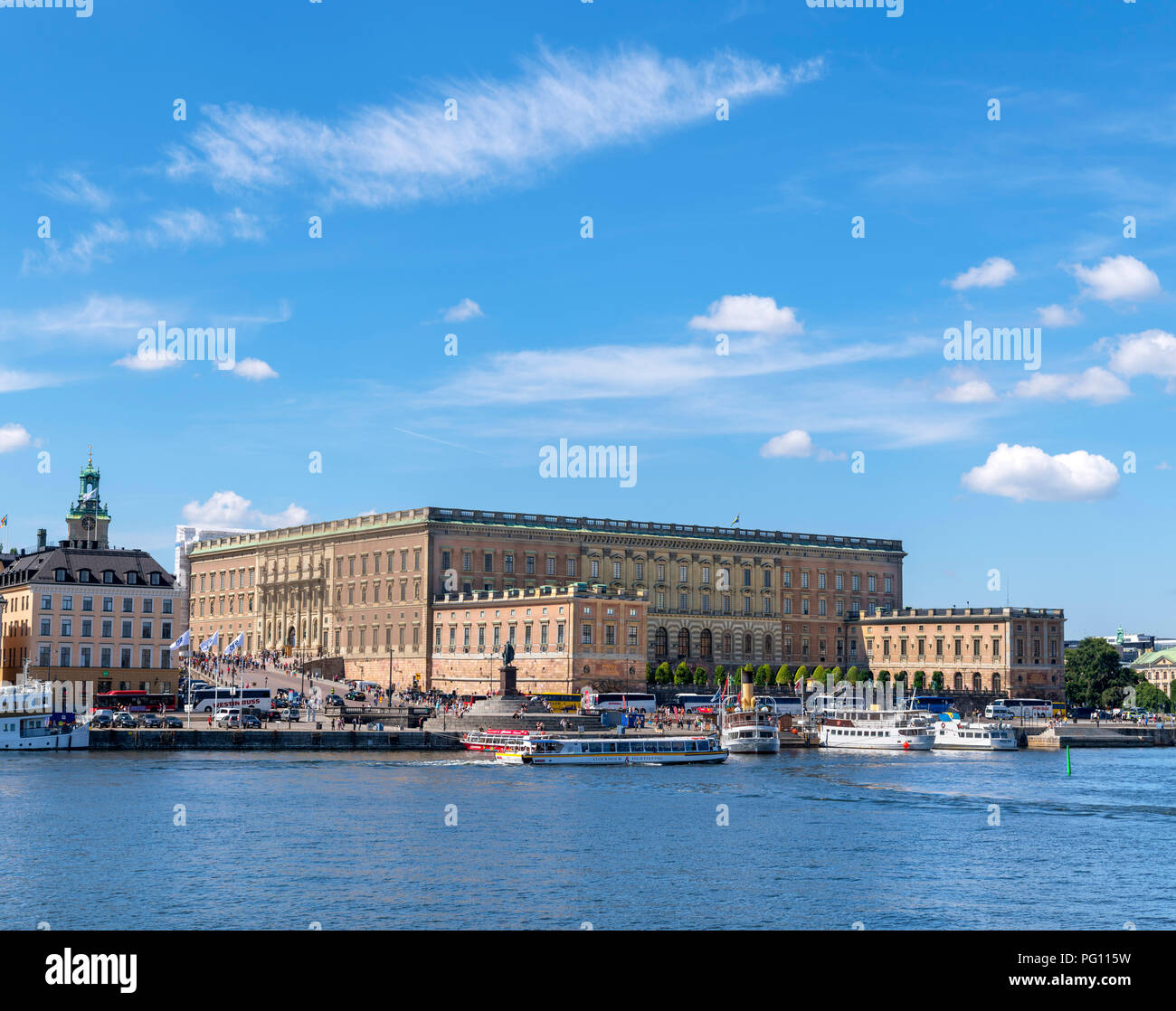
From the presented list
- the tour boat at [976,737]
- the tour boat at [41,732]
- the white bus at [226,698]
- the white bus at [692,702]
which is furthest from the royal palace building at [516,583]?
the tour boat at [41,732]

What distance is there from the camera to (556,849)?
55.1m

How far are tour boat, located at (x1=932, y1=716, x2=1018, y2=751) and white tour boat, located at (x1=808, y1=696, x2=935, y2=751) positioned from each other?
2.03 m

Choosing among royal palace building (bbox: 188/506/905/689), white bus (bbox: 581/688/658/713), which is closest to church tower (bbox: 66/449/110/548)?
royal palace building (bbox: 188/506/905/689)

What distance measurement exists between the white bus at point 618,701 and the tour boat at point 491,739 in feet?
97.7

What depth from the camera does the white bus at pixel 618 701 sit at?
14188cm

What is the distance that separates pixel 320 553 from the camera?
185625mm

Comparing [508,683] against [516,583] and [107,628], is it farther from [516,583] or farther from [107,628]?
[516,583]

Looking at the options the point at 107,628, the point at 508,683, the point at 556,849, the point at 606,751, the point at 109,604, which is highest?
the point at 109,604

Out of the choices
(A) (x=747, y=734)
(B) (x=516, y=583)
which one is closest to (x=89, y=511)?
(B) (x=516, y=583)

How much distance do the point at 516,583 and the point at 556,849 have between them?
12269cm

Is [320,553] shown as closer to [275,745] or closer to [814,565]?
[814,565]

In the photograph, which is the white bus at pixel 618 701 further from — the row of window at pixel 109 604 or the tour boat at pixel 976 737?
the row of window at pixel 109 604
